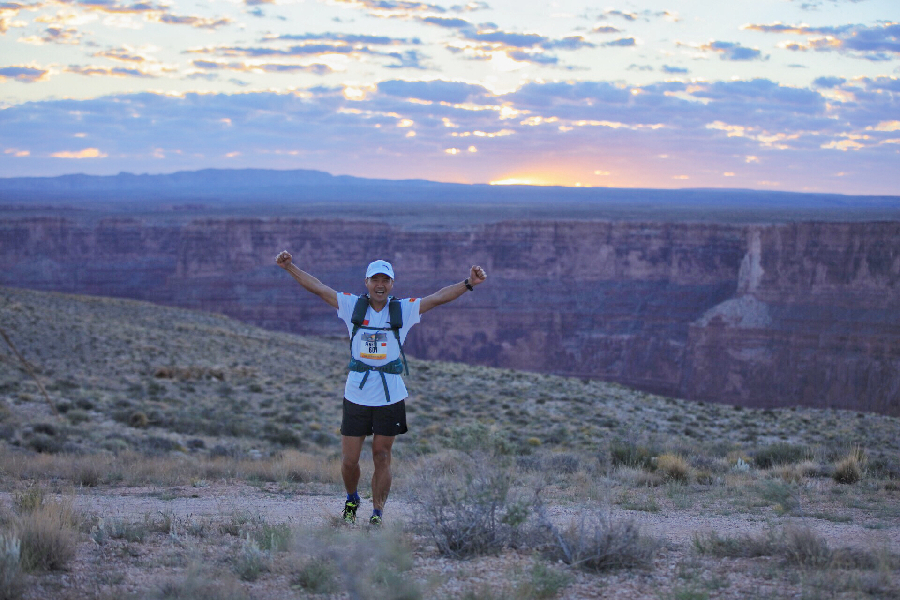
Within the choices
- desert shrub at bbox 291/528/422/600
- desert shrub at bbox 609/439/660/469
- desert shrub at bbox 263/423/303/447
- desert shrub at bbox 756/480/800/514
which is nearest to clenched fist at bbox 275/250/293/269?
desert shrub at bbox 291/528/422/600

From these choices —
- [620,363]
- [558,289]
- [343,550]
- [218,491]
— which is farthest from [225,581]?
[558,289]

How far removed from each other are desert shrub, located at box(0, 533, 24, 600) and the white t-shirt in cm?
204

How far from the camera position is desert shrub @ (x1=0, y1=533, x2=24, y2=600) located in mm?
3857

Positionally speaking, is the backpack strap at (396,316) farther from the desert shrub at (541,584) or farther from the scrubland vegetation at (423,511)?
the desert shrub at (541,584)

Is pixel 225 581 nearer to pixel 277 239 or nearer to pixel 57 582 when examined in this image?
pixel 57 582

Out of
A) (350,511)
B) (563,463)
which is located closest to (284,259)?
(350,511)

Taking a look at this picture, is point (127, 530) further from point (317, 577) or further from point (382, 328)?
point (382, 328)

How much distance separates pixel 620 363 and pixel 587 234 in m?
9.75

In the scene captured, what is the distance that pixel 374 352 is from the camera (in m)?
5.47

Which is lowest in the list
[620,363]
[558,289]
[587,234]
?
[620,363]

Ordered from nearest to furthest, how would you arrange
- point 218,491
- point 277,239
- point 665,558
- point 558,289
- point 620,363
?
point 665,558 → point 218,491 → point 620,363 → point 558,289 → point 277,239

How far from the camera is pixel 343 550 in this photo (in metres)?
4.51

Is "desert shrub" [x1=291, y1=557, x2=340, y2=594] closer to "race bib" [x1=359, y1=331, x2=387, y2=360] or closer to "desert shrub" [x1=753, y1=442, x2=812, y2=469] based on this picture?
"race bib" [x1=359, y1=331, x2=387, y2=360]

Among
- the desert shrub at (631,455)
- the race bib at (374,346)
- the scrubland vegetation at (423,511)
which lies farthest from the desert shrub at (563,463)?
the race bib at (374,346)
